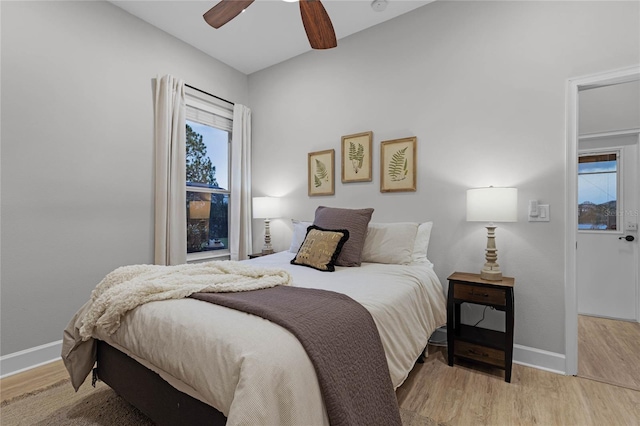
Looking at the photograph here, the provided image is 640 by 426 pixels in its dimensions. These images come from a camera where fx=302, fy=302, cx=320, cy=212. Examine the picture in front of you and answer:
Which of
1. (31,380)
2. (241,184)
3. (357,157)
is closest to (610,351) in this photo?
(357,157)

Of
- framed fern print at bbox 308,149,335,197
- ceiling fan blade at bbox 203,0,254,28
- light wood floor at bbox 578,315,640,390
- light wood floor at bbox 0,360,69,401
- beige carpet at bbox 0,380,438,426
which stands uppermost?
ceiling fan blade at bbox 203,0,254,28

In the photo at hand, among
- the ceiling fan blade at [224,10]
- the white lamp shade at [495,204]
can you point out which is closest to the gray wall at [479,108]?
the white lamp shade at [495,204]

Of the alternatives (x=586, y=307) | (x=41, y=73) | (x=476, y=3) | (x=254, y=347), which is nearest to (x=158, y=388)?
(x=254, y=347)

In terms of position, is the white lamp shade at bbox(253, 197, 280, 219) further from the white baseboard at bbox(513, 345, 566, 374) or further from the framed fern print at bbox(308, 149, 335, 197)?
the white baseboard at bbox(513, 345, 566, 374)

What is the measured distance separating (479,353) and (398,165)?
5.46ft

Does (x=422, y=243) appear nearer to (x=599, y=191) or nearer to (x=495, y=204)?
(x=495, y=204)

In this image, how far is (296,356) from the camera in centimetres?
99

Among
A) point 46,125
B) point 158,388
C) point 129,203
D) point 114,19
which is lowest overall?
Result: point 158,388

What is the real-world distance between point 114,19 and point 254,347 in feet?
10.7

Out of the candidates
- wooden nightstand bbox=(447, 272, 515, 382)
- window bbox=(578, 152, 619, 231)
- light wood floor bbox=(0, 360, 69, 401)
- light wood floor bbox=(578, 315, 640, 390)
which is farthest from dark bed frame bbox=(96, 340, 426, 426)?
window bbox=(578, 152, 619, 231)

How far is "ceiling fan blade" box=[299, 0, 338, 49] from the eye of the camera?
182 centimetres

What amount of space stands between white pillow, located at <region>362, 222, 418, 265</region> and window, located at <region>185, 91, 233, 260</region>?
2088 mm

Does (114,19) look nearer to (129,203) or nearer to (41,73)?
(41,73)

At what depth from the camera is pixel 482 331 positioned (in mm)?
2352
